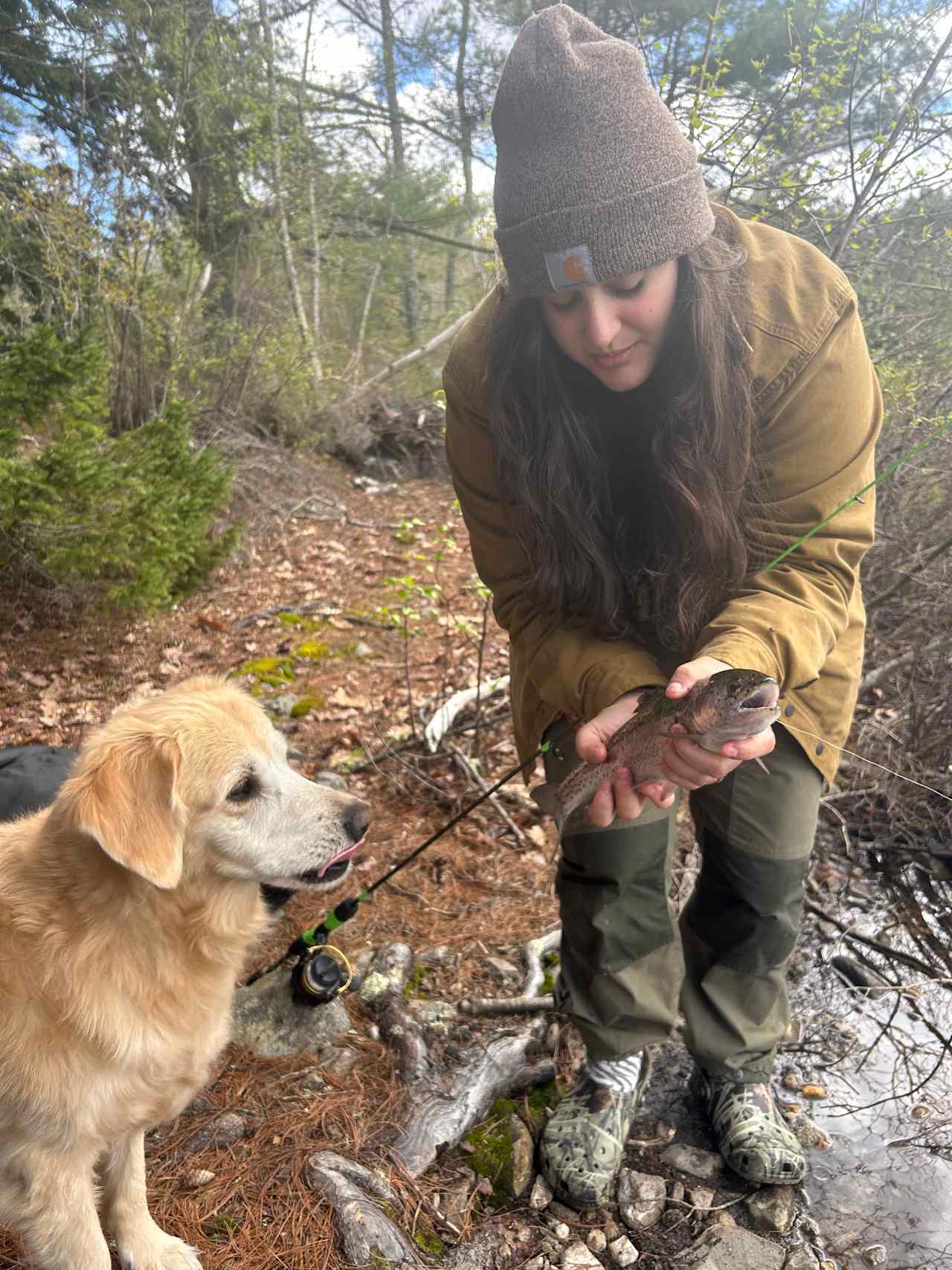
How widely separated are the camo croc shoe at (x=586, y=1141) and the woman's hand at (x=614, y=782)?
104 cm

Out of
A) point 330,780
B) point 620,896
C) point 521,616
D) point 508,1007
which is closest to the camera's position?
point 620,896

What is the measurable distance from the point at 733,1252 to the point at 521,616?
2082 mm

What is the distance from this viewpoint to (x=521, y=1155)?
8.18 ft

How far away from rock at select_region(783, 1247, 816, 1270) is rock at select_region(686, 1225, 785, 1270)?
17mm

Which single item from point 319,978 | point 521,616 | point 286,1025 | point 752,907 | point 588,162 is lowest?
point 286,1025

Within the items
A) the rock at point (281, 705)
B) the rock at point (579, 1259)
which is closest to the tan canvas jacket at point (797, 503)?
the rock at point (579, 1259)

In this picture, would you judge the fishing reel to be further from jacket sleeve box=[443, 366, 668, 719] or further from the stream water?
the stream water

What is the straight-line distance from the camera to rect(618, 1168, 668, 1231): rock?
235cm

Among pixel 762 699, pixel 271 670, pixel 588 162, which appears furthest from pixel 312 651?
pixel 762 699

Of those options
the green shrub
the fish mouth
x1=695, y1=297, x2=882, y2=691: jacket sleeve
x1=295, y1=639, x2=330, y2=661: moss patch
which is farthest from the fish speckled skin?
the green shrub

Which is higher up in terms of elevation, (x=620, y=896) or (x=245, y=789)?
(x=245, y=789)

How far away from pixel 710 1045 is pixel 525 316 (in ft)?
8.33

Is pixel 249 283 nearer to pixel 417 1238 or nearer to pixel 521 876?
pixel 521 876

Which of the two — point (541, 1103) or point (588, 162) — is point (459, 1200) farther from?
point (588, 162)
